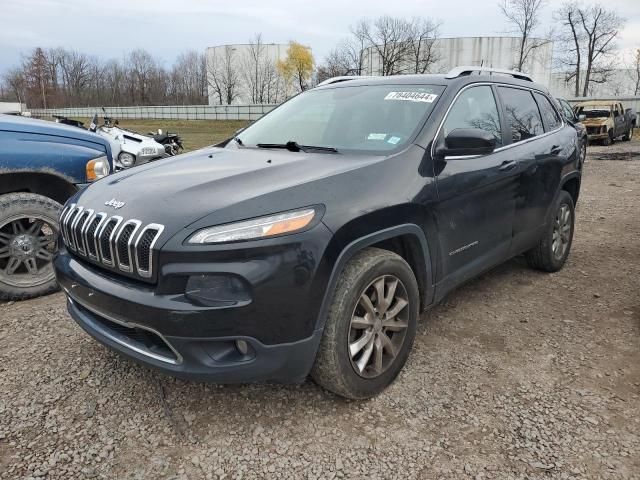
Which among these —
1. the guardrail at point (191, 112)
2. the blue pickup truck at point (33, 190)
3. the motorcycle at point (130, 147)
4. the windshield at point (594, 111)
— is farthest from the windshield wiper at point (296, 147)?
the guardrail at point (191, 112)

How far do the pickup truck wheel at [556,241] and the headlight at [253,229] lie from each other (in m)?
3.04

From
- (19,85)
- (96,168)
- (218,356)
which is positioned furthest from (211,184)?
(19,85)

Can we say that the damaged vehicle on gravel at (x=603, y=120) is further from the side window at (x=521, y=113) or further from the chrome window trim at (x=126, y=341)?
the chrome window trim at (x=126, y=341)

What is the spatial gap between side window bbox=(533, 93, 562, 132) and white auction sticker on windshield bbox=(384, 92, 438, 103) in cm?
176

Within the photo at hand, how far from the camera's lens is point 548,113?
4.54m

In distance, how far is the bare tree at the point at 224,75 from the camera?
242ft

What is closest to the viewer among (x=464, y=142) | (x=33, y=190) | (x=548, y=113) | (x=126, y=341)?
(x=126, y=341)

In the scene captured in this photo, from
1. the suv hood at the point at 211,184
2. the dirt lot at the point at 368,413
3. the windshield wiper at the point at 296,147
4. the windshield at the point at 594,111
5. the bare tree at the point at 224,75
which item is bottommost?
the dirt lot at the point at 368,413

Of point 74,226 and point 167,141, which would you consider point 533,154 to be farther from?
point 167,141

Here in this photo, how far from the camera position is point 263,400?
8.91 feet

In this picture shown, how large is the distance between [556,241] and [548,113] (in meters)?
1.19

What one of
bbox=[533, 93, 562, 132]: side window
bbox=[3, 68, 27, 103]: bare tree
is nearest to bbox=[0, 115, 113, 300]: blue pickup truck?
bbox=[533, 93, 562, 132]: side window

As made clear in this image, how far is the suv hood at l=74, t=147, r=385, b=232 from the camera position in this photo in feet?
7.29

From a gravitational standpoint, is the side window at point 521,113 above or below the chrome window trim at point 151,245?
above
